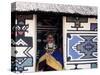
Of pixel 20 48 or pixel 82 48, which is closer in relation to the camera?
pixel 20 48

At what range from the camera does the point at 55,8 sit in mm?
1450

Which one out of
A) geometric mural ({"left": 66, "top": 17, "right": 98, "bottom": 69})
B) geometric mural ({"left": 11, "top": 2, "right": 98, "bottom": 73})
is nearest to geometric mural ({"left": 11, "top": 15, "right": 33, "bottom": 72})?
geometric mural ({"left": 11, "top": 2, "right": 98, "bottom": 73})

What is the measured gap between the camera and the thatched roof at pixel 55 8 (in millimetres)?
Result: 1390

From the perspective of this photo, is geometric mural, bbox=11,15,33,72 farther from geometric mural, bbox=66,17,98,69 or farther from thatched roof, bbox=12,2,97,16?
geometric mural, bbox=66,17,98,69

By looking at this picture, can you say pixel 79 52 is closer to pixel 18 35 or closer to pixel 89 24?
pixel 89 24

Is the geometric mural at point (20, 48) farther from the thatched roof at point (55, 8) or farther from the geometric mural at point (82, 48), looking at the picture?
the geometric mural at point (82, 48)

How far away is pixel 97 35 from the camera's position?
5.07 feet

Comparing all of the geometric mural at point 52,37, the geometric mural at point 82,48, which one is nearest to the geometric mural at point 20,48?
the geometric mural at point 52,37

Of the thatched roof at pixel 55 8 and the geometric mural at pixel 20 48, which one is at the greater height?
the thatched roof at pixel 55 8

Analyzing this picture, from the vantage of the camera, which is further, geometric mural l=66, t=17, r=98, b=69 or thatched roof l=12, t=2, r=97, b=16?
geometric mural l=66, t=17, r=98, b=69

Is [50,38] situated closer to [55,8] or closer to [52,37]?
[52,37]

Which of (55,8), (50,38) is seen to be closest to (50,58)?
(50,38)

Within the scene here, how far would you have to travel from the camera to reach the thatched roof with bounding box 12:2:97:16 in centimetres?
139

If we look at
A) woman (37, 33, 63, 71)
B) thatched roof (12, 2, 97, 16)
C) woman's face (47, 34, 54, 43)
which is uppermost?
thatched roof (12, 2, 97, 16)
